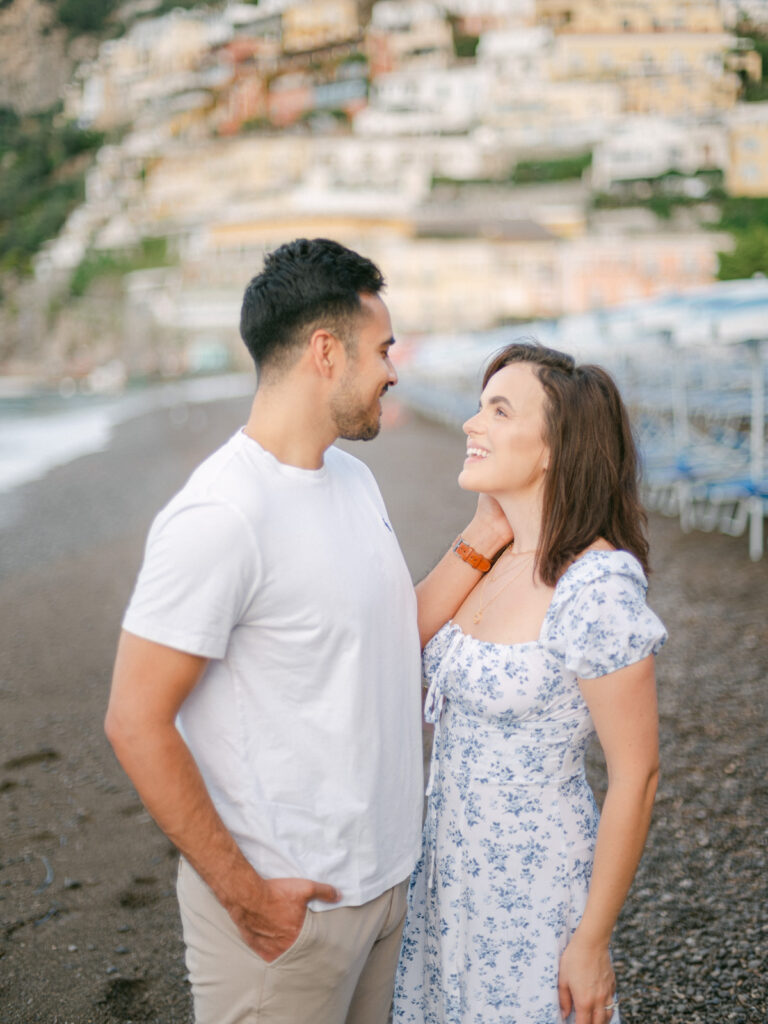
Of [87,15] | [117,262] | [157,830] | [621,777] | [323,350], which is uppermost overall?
[87,15]

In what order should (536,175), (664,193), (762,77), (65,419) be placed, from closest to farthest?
(65,419), (664,193), (536,175), (762,77)

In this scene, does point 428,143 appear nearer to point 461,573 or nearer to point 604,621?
Answer: point 461,573

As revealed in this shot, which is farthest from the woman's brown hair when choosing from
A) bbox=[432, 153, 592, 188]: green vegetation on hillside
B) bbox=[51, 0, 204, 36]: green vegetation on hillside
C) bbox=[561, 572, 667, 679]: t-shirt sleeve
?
bbox=[51, 0, 204, 36]: green vegetation on hillside

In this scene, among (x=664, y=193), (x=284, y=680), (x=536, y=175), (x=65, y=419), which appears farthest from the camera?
(x=536, y=175)

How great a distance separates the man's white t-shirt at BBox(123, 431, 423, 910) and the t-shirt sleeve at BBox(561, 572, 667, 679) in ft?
0.92

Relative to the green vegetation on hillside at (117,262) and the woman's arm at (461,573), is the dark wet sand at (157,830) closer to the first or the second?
the woman's arm at (461,573)

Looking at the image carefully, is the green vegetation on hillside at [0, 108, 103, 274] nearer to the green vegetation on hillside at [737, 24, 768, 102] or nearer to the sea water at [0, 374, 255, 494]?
the sea water at [0, 374, 255, 494]

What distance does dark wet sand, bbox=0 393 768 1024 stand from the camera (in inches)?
105

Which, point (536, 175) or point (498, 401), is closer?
point (498, 401)

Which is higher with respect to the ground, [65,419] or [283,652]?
[283,652]

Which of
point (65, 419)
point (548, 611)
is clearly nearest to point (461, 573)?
point (548, 611)

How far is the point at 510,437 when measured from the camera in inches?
67.7

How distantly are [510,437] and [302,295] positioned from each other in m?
0.44

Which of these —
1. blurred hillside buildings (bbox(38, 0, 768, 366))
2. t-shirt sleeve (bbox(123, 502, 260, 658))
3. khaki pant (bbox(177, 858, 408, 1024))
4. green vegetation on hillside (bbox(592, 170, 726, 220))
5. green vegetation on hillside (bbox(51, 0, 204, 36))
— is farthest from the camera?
green vegetation on hillside (bbox(51, 0, 204, 36))
